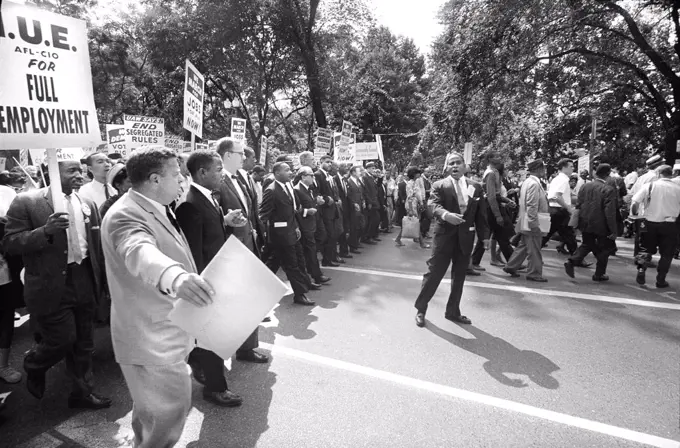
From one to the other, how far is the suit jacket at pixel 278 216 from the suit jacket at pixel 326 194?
6.73ft

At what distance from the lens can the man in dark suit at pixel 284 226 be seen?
5707 mm

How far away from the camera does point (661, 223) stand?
6.54 meters

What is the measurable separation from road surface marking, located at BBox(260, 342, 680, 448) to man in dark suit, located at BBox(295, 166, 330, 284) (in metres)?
2.48

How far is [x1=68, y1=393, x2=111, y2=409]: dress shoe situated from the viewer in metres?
3.26

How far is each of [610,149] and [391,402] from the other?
21544mm

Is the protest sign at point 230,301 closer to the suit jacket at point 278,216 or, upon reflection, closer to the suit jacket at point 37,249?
the suit jacket at point 37,249

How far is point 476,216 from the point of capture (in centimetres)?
566

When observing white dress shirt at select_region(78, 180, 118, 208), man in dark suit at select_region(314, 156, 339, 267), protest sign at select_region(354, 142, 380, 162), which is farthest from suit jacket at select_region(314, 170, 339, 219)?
protest sign at select_region(354, 142, 380, 162)

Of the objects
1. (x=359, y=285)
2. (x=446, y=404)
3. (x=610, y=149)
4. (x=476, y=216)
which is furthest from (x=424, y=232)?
(x=610, y=149)

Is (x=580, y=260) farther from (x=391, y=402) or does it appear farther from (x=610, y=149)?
(x=610, y=149)

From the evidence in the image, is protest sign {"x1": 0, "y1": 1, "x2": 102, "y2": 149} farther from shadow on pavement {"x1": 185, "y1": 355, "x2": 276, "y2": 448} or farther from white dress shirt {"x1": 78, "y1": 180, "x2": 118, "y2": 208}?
shadow on pavement {"x1": 185, "y1": 355, "x2": 276, "y2": 448}

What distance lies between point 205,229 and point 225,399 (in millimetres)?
1314

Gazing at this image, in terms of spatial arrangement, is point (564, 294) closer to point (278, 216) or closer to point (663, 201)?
point (663, 201)

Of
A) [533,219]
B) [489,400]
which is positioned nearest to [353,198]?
[533,219]
